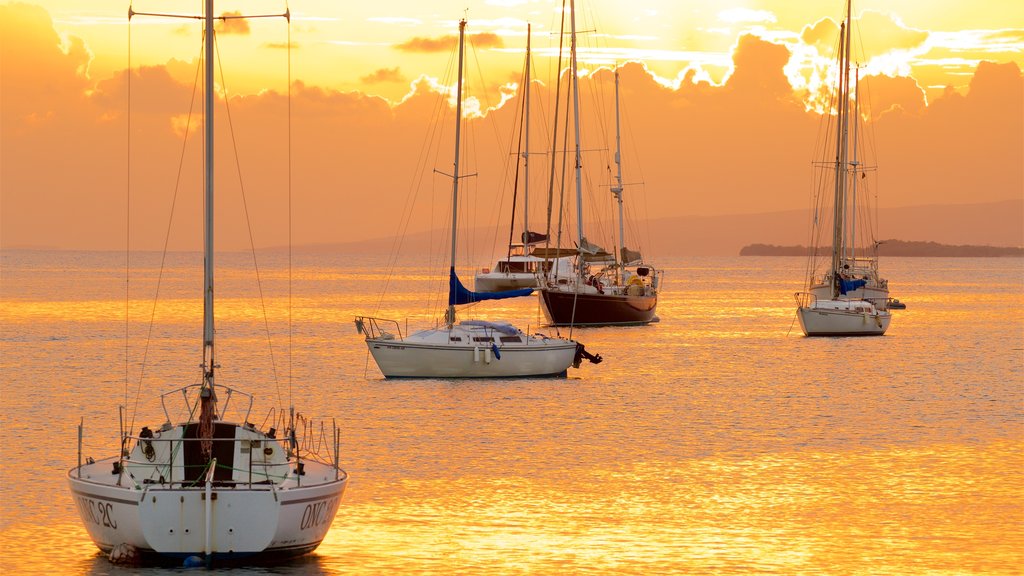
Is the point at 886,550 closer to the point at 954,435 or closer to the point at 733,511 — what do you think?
the point at 733,511

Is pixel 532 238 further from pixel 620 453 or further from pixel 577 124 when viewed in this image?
pixel 620 453

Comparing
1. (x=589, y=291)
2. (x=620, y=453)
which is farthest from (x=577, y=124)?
(x=620, y=453)

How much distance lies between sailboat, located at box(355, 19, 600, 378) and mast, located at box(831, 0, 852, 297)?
31.6 m

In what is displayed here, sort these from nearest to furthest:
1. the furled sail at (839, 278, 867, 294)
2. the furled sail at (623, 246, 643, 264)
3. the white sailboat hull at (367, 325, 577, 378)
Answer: the white sailboat hull at (367, 325, 577, 378) → the furled sail at (839, 278, 867, 294) → the furled sail at (623, 246, 643, 264)

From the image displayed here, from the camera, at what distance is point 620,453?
37312mm

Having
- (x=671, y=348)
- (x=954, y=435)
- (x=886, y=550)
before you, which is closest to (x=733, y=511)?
(x=886, y=550)

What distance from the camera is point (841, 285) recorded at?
8238 cm

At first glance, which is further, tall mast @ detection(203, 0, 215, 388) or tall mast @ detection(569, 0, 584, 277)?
tall mast @ detection(569, 0, 584, 277)

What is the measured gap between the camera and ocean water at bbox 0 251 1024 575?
82.4 ft

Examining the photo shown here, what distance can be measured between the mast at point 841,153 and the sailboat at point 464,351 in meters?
31.6

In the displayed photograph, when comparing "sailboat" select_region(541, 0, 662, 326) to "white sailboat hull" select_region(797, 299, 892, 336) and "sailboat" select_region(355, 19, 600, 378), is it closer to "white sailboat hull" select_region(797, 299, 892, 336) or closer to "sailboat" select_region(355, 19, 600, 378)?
"white sailboat hull" select_region(797, 299, 892, 336)

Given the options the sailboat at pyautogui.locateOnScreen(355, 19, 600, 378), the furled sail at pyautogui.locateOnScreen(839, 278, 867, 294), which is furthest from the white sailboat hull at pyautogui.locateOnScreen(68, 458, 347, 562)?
the furled sail at pyautogui.locateOnScreen(839, 278, 867, 294)

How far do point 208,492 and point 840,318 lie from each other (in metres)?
62.1

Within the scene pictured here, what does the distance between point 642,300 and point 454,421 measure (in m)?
45.0
